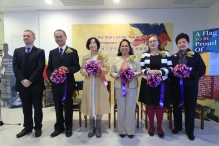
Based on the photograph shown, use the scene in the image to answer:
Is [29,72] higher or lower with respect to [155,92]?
higher

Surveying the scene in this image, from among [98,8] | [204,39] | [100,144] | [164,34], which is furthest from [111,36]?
[100,144]

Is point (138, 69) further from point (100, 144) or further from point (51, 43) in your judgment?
point (51, 43)

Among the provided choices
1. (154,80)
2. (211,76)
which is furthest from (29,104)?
(211,76)

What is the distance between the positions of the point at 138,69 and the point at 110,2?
8.04 ft

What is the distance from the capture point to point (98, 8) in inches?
176

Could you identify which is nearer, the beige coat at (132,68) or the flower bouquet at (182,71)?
the flower bouquet at (182,71)

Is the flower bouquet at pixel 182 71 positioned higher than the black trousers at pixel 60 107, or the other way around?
the flower bouquet at pixel 182 71

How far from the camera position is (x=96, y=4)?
4188 millimetres

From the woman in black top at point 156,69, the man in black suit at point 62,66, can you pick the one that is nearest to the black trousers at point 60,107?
the man in black suit at point 62,66

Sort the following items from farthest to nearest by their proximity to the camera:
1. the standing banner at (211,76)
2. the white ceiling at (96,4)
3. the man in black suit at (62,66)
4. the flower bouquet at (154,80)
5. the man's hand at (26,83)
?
1. the white ceiling at (96,4)
2. the standing banner at (211,76)
3. the man in black suit at (62,66)
4. the man's hand at (26,83)
5. the flower bouquet at (154,80)

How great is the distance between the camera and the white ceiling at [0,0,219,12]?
4043 mm

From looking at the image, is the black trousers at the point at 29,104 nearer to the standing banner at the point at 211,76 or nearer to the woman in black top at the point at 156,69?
the woman in black top at the point at 156,69

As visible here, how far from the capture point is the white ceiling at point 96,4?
404 cm

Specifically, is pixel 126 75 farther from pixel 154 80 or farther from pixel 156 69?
pixel 156 69
